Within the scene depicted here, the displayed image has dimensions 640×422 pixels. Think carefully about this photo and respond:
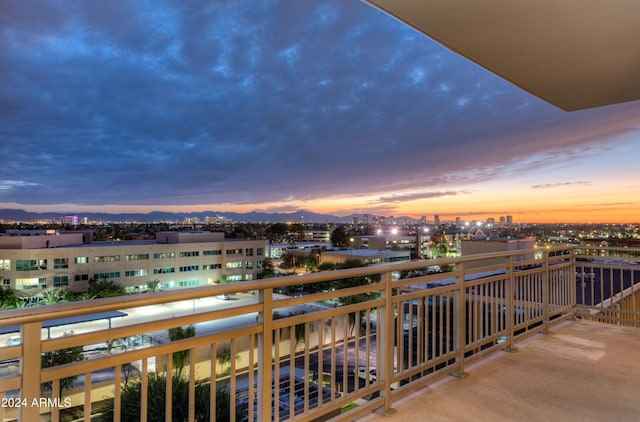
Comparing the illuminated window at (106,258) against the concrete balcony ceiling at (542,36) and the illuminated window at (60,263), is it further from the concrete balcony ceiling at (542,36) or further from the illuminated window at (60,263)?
the concrete balcony ceiling at (542,36)

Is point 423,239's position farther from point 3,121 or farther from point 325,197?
point 3,121

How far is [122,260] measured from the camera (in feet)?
137

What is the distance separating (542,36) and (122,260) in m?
46.6

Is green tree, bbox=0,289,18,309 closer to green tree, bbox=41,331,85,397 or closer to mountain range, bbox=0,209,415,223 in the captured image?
green tree, bbox=41,331,85,397

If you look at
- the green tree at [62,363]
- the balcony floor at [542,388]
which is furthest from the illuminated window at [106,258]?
the balcony floor at [542,388]

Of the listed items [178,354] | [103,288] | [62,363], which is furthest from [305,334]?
[103,288]

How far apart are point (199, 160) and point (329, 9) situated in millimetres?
66581

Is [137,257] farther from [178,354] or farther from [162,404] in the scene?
[162,404]

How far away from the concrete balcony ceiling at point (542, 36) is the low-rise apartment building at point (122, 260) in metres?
45.0

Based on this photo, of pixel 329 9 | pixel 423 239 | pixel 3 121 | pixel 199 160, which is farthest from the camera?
pixel 423 239

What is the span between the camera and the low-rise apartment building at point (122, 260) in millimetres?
36875

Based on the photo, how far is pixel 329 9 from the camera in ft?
55.2

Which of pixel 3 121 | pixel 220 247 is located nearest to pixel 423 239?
pixel 220 247

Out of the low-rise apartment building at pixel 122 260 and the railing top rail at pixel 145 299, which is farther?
the low-rise apartment building at pixel 122 260
